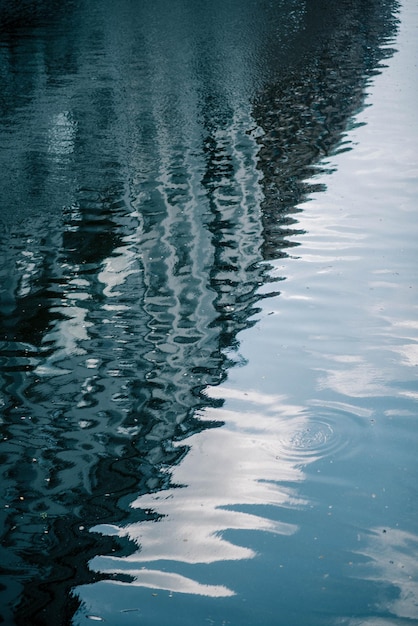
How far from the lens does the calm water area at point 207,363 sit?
3818mm

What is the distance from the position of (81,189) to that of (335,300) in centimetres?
354

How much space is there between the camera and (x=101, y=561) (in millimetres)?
3865

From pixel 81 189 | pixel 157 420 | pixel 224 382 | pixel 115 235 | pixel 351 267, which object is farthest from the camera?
pixel 81 189

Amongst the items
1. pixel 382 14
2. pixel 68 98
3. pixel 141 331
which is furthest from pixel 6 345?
pixel 382 14

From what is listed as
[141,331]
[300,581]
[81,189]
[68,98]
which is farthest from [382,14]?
[300,581]

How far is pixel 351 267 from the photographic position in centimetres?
720

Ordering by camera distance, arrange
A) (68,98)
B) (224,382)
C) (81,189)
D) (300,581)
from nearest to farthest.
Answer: (300,581)
(224,382)
(81,189)
(68,98)

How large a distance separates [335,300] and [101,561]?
128 inches

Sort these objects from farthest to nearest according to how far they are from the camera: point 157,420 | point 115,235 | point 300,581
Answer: point 115,235
point 157,420
point 300,581

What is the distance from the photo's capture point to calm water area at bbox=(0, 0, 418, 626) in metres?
3.82

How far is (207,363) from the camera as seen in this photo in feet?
18.6

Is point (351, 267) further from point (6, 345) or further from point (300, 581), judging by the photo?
point (300, 581)

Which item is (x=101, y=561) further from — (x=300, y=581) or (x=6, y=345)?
(x=6, y=345)

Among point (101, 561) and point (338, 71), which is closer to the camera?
point (101, 561)
